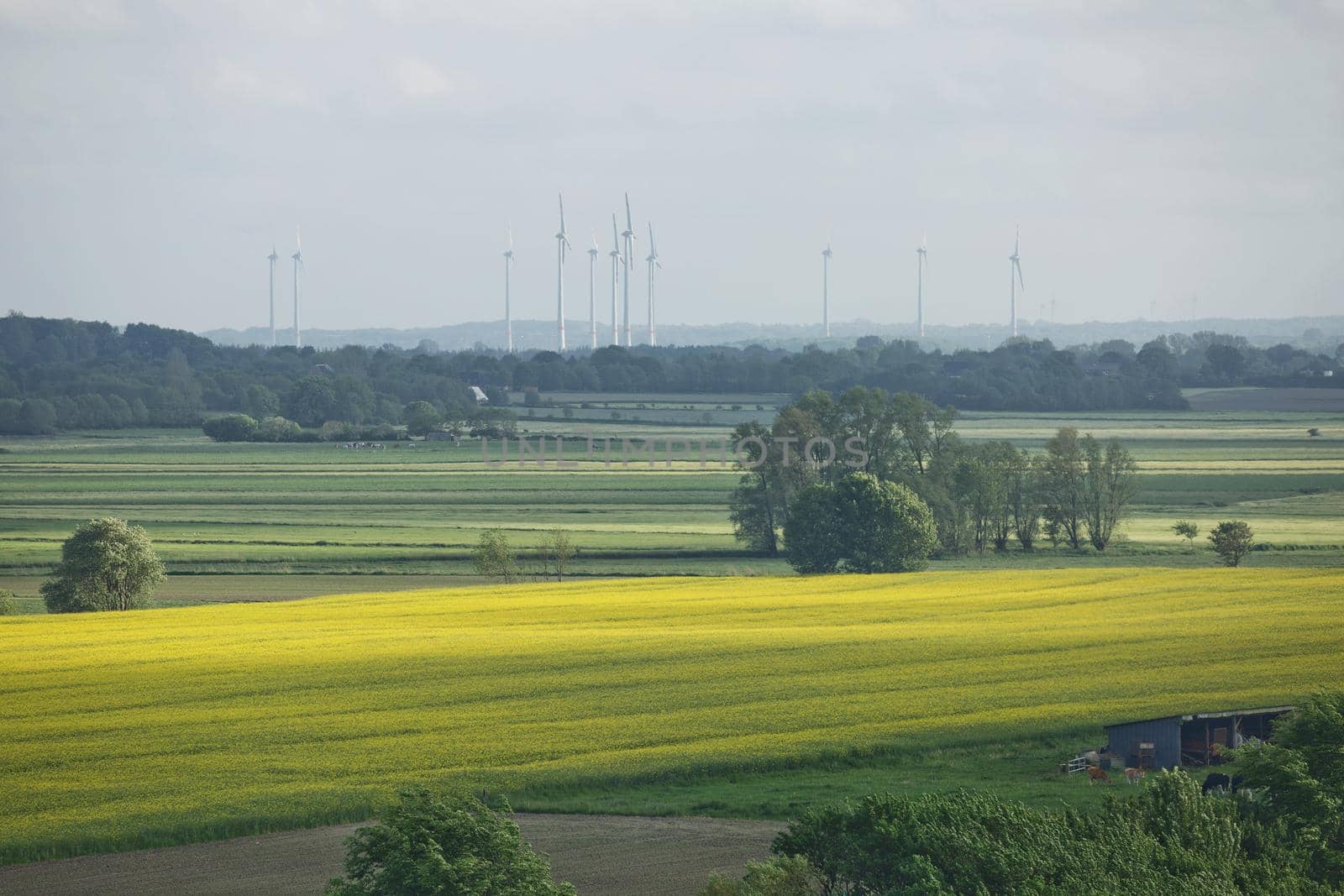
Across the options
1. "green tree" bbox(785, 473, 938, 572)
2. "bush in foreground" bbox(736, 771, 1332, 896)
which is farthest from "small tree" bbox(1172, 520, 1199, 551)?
"bush in foreground" bbox(736, 771, 1332, 896)

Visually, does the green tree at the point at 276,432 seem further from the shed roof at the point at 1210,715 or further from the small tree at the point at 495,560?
the shed roof at the point at 1210,715

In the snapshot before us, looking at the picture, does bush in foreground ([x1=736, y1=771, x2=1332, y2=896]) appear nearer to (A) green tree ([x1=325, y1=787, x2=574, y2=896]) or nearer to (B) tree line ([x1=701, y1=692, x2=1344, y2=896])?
(B) tree line ([x1=701, y1=692, x2=1344, y2=896])

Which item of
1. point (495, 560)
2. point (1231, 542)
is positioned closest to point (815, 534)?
point (495, 560)

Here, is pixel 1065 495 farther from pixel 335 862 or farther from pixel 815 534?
pixel 335 862

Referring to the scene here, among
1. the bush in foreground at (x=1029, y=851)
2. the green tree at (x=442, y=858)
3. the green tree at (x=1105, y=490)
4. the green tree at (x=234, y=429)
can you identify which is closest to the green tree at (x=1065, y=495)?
the green tree at (x=1105, y=490)

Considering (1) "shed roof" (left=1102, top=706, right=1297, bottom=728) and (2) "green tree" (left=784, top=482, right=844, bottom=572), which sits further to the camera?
(2) "green tree" (left=784, top=482, right=844, bottom=572)

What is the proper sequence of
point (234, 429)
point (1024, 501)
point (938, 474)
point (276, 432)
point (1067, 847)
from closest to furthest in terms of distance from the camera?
1. point (1067, 847)
2. point (1024, 501)
3. point (938, 474)
4. point (276, 432)
5. point (234, 429)
